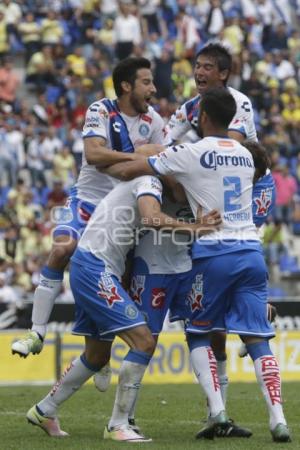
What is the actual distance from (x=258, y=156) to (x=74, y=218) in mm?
1794

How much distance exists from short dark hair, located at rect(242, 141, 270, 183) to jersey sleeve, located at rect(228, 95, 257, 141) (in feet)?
0.93

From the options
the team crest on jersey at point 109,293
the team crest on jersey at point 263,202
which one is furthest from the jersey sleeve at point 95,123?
the team crest on jersey at point 109,293

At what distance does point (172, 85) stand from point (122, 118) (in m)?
17.5

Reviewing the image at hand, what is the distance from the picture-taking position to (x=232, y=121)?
33.0 feet

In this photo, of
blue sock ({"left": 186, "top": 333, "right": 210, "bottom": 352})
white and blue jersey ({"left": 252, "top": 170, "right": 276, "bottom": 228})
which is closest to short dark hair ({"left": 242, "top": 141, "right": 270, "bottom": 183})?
white and blue jersey ({"left": 252, "top": 170, "right": 276, "bottom": 228})

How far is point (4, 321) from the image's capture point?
19594 mm

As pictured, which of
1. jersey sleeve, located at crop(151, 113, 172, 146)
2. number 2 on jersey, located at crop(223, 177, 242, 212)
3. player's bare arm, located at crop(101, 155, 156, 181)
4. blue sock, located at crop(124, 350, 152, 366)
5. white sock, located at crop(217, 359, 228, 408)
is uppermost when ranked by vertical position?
jersey sleeve, located at crop(151, 113, 172, 146)

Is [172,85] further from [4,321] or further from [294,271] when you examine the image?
[4,321]

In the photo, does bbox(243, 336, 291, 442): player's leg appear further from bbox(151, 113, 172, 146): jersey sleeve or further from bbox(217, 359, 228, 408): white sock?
bbox(151, 113, 172, 146): jersey sleeve

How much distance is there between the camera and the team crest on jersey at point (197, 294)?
8.82m

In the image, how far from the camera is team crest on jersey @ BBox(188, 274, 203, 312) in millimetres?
8820

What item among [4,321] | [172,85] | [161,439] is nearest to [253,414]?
[161,439]

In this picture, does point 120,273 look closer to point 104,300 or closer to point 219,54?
point 104,300

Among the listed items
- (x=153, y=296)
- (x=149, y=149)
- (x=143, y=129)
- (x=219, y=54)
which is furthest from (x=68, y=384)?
(x=219, y=54)
